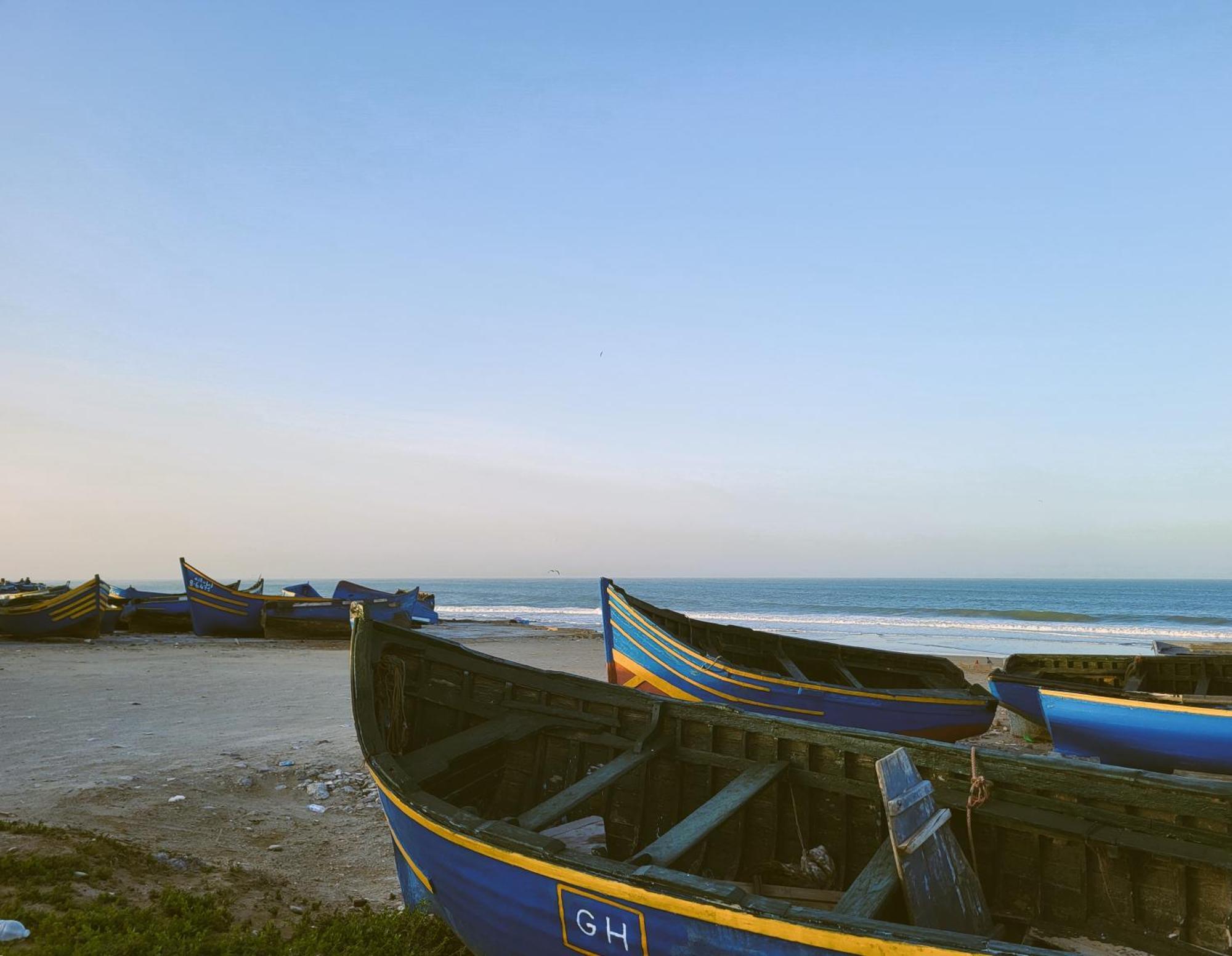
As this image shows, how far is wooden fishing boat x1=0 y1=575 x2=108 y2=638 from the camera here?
22984mm

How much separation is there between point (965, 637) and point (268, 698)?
1386 inches

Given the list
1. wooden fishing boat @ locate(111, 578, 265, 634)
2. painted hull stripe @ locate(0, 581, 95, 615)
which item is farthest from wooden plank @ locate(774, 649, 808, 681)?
wooden fishing boat @ locate(111, 578, 265, 634)

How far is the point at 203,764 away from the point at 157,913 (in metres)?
4.53

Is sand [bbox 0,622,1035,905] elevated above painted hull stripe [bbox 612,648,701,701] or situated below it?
below

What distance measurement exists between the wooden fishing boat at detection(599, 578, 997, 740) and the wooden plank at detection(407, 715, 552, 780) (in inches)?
160

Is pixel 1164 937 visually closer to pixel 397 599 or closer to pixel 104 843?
pixel 104 843

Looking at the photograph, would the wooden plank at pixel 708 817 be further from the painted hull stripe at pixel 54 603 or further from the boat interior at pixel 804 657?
the painted hull stripe at pixel 54 603

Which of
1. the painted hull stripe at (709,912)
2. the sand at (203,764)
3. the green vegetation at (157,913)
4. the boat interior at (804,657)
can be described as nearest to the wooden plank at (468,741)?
the green vegetation at (157,913)

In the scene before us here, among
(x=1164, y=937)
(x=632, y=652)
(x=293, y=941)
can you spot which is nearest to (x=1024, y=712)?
(x=632, y=652)

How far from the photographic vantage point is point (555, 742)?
6.35m

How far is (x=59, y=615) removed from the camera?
2331cm

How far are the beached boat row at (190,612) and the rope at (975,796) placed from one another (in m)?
21.6

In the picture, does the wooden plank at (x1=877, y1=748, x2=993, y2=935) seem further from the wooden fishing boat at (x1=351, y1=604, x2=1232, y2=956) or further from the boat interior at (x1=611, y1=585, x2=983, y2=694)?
the boat interior at (x1=611, y1=585, x2=983, y2=694)

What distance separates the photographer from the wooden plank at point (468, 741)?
5621 millimetres
